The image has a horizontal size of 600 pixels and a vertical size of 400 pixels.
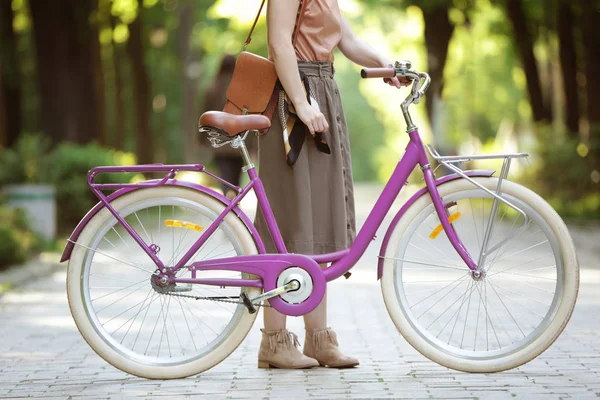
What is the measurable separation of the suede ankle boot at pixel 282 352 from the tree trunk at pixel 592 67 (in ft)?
45.8

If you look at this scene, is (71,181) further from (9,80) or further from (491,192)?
(491,192)

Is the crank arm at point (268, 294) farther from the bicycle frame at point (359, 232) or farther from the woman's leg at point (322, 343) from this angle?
the woman's leg at point (322, 343)

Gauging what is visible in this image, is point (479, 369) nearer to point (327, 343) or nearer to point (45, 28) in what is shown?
point (327, 343)

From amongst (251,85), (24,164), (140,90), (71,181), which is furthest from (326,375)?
(140,90)

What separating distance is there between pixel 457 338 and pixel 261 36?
28743 millimetres

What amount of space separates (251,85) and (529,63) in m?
21.9

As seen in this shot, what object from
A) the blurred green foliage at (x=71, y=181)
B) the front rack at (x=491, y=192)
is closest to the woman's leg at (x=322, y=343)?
the front rack at (x=491, y=192)

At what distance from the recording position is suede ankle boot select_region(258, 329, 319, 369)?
549 cm

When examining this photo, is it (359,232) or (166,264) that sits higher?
(359,232)

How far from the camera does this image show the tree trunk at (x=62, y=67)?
732 inches

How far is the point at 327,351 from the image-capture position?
553cm

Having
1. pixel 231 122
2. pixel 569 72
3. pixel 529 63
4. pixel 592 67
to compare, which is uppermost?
pixel 529 63

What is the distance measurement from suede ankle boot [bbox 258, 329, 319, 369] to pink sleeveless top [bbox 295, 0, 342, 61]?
134 centimetres

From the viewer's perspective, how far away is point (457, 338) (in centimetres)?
650
